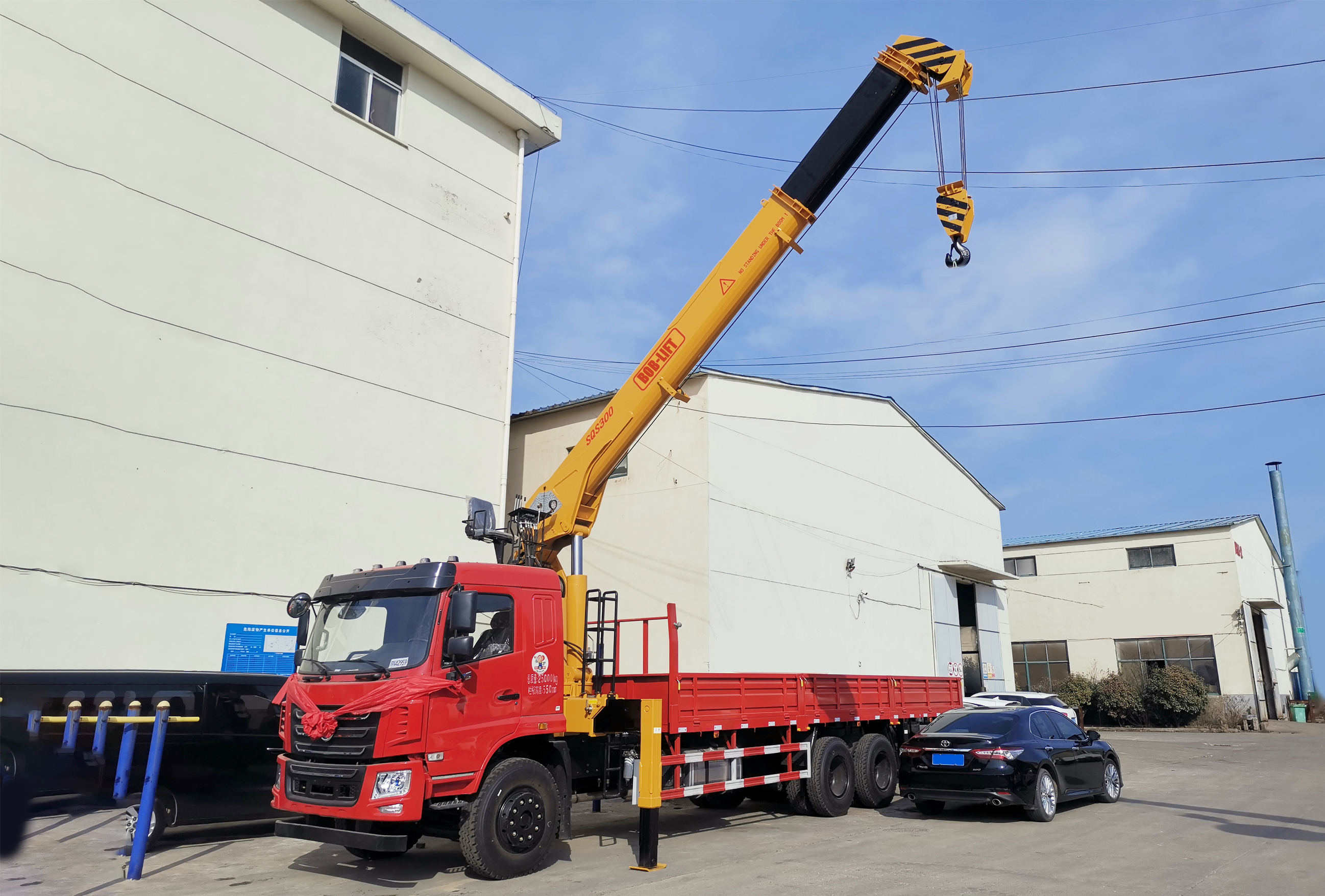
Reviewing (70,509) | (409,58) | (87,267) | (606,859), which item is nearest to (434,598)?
(606,859)

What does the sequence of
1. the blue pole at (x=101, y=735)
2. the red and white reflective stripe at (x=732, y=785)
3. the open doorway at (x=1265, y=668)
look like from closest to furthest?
the blue pole at (x=101, y=735), the red and white reflective stripe at (x=732, y=785), the open doorway at (x=1265, y=668)

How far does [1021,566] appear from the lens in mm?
43562

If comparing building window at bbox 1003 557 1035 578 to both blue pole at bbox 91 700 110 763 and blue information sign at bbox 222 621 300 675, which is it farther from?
blue pole at bbox 91 700 110 763

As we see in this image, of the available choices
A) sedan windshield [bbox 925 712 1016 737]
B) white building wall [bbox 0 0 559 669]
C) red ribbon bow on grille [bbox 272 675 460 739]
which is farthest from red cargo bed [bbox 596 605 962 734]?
white building wall [bbox 0 0 559 669]

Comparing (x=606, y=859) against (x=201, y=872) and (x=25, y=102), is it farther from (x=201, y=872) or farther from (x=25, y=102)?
(x=25, y=102)

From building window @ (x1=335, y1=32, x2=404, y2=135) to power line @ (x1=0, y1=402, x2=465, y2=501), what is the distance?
6085 mm

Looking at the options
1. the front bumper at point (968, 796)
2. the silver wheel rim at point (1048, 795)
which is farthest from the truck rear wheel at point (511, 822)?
the silver wheel rim at point (1048, 795)

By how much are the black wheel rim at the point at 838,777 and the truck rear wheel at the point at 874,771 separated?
1.10 ft

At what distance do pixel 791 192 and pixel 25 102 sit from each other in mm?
9517

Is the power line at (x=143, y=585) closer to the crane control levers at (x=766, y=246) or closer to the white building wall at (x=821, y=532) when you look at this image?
the crane control levers at (x=766, y=246)

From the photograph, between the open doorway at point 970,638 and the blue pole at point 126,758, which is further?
the open doorway at point 970,638

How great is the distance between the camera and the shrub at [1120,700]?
3488cm

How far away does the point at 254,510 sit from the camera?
1271cm

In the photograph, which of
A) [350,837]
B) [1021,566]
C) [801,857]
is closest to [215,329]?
[350,837]
